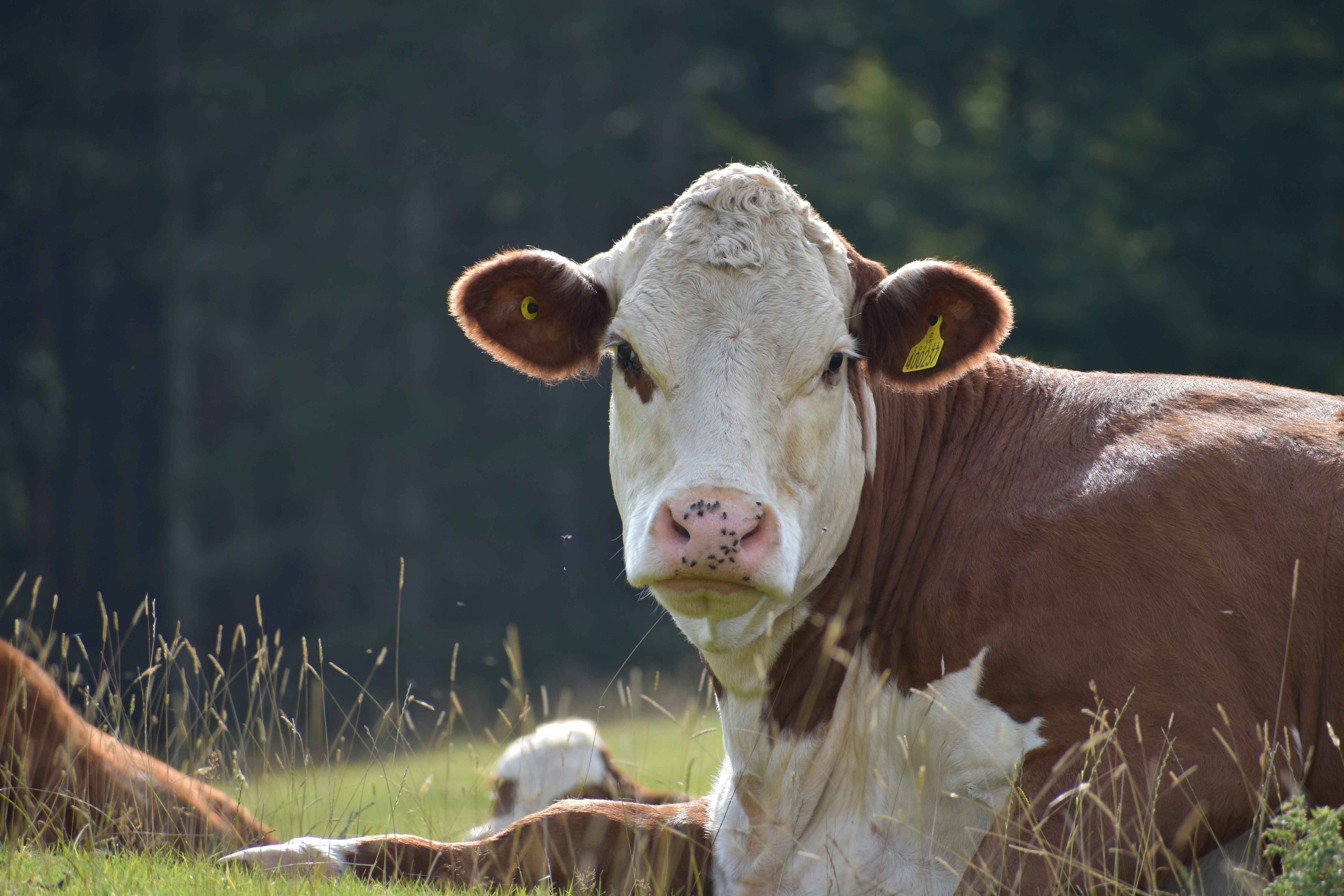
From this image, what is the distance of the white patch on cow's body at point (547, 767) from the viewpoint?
17.8 feet

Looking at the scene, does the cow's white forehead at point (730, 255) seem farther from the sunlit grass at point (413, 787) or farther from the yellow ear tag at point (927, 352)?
the sunlit grass at point (413, 787)

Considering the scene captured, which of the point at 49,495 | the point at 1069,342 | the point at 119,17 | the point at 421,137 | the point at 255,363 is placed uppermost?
the point at 119,17

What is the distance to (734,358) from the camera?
3.68m

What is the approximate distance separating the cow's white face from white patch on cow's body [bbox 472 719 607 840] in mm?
1710

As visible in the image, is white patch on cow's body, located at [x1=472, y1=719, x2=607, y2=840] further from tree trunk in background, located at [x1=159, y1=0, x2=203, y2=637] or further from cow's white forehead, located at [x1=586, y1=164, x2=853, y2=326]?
tree trunk in background, located at [x1=159, y1=0, x2=203, y2=637]

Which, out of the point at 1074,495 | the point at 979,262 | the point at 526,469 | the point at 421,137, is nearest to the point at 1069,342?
the point at 979,262

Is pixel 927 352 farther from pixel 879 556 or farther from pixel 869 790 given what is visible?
pixel 869 790

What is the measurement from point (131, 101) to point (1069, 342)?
17775 millimetres

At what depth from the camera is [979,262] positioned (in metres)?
20.8

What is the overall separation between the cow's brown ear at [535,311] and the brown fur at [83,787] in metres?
1.68

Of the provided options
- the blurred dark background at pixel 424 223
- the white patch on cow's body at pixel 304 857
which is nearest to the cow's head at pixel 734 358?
the white patch on cow's body at pixel 304 857

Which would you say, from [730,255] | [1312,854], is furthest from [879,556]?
[1312,854]

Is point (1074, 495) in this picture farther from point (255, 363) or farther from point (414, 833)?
point (255, 363)

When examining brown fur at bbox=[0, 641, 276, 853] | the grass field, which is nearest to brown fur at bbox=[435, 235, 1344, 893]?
the grass field
